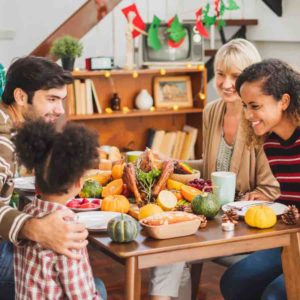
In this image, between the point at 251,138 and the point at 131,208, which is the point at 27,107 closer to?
the point at 131,208

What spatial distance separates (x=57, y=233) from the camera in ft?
6.13

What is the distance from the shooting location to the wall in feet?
19.3

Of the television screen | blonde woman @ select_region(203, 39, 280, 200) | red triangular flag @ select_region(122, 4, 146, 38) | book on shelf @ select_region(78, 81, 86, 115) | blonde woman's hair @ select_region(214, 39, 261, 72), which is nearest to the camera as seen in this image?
blonde woman @ select_region(203, 39, 280, 200)

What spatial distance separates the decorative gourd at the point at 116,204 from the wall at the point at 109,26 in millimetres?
3636

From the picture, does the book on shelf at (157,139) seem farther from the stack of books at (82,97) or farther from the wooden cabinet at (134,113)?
the stack of books at (82,97)

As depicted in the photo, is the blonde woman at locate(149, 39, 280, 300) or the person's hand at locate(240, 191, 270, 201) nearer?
the person's hand at locate(240, 191, 270, 201)

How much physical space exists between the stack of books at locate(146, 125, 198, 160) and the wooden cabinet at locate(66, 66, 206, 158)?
57 millimetres

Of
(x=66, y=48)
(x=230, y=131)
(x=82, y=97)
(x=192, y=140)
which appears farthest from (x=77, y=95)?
(x=230, y=131)

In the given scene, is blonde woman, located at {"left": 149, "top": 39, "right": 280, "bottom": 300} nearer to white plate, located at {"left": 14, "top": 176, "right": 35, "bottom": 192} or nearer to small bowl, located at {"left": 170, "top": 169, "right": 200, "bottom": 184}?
small bowl, located at {"left": 170, "top": 169, "right": 200, "bottom": 184}

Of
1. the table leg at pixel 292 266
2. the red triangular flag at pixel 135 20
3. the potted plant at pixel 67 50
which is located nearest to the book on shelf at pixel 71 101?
the potted plant at pixel 67 50

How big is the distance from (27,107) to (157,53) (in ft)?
10.00

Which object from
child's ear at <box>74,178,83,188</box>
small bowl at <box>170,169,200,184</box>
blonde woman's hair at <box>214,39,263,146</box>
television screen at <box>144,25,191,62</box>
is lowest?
small bowl at <box>170,169,200,184</box>

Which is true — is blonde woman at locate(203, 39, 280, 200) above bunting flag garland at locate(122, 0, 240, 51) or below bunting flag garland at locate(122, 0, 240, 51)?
below

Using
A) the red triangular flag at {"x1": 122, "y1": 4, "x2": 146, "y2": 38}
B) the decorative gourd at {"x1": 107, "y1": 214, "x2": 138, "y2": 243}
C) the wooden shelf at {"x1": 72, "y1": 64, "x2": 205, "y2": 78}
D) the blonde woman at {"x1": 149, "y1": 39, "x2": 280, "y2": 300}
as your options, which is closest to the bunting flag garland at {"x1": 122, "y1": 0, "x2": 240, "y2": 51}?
the red triangular flag at {"x1": 122, "y1": 4, "x2": 146, "y2": 38}
